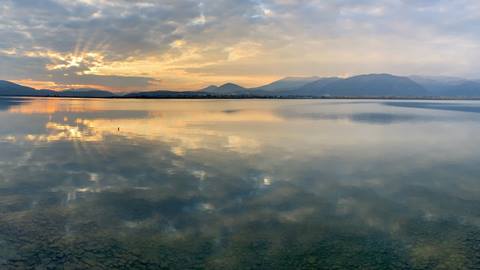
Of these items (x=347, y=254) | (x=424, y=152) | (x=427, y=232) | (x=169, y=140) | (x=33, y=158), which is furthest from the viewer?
(x=169, y=140)

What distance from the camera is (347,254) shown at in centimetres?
1151

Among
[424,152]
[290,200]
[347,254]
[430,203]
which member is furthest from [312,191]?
[424,152]

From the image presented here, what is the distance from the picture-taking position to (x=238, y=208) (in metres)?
15.8

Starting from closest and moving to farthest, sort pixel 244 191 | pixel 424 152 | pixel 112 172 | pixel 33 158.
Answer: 1. pixel 244 191
2. pixel 112 172
3. pixel 33 158
4. pixel 424 152

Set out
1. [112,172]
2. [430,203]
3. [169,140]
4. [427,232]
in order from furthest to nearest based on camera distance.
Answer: [169,140], [112,172], [430,203], [427,232]

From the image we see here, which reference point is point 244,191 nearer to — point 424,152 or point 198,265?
point 198,265

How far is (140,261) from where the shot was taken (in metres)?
10.9

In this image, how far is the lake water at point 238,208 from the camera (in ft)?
37.1

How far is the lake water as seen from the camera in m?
11.3

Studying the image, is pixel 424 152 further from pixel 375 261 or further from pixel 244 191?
pixel 375 261

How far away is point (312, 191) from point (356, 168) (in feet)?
21.3

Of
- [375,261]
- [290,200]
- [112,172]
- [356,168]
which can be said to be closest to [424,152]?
[356,168]

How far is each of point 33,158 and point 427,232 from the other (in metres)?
25.7

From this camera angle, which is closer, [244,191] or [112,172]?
[244,191]
